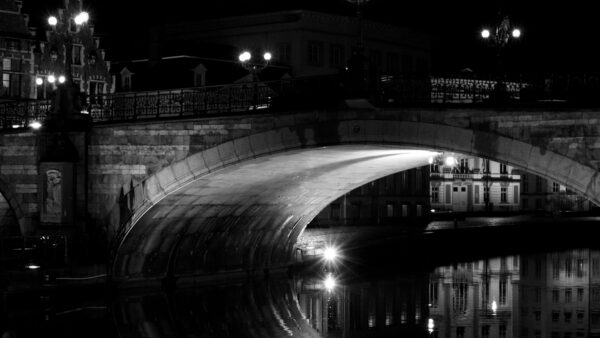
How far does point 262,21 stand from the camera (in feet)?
300

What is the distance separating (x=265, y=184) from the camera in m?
46.9

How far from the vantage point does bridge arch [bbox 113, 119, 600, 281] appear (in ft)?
118

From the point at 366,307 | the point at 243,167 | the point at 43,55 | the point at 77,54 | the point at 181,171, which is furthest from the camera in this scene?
the point at 77,54

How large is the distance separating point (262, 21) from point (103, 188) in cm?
4789

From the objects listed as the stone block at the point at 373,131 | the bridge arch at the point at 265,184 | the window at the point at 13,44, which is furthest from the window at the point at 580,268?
the window at the point at 13,44

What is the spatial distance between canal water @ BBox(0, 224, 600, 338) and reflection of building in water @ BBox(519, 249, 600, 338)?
50 millimetres

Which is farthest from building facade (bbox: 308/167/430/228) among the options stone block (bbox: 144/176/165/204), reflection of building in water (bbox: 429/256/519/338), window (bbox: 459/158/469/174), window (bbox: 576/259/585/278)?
stone block (bbox: 144/176/165/204)

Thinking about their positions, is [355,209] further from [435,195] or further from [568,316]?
[568,316]

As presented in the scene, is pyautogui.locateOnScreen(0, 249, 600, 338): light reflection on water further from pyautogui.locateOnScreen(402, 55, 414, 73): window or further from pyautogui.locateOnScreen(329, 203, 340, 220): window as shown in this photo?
pyautogui.locateOnScreen(402, 55, 414, 73): window

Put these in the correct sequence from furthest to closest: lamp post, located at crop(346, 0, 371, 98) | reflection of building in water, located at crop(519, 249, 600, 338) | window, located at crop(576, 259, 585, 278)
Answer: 1. window, located at crop(576, 259, 585, 278)
2. reflection of building in water, located at crop(519, 249, 600, 338)
3. lamp post, located at crop(346, 0, 371, 98)

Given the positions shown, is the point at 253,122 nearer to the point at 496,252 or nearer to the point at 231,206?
the point at 231,206

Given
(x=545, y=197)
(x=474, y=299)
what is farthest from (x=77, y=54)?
(x=545, y=197)

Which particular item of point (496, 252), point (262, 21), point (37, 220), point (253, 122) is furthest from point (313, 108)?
point (262, 21)

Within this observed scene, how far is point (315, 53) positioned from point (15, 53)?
79.7ft
